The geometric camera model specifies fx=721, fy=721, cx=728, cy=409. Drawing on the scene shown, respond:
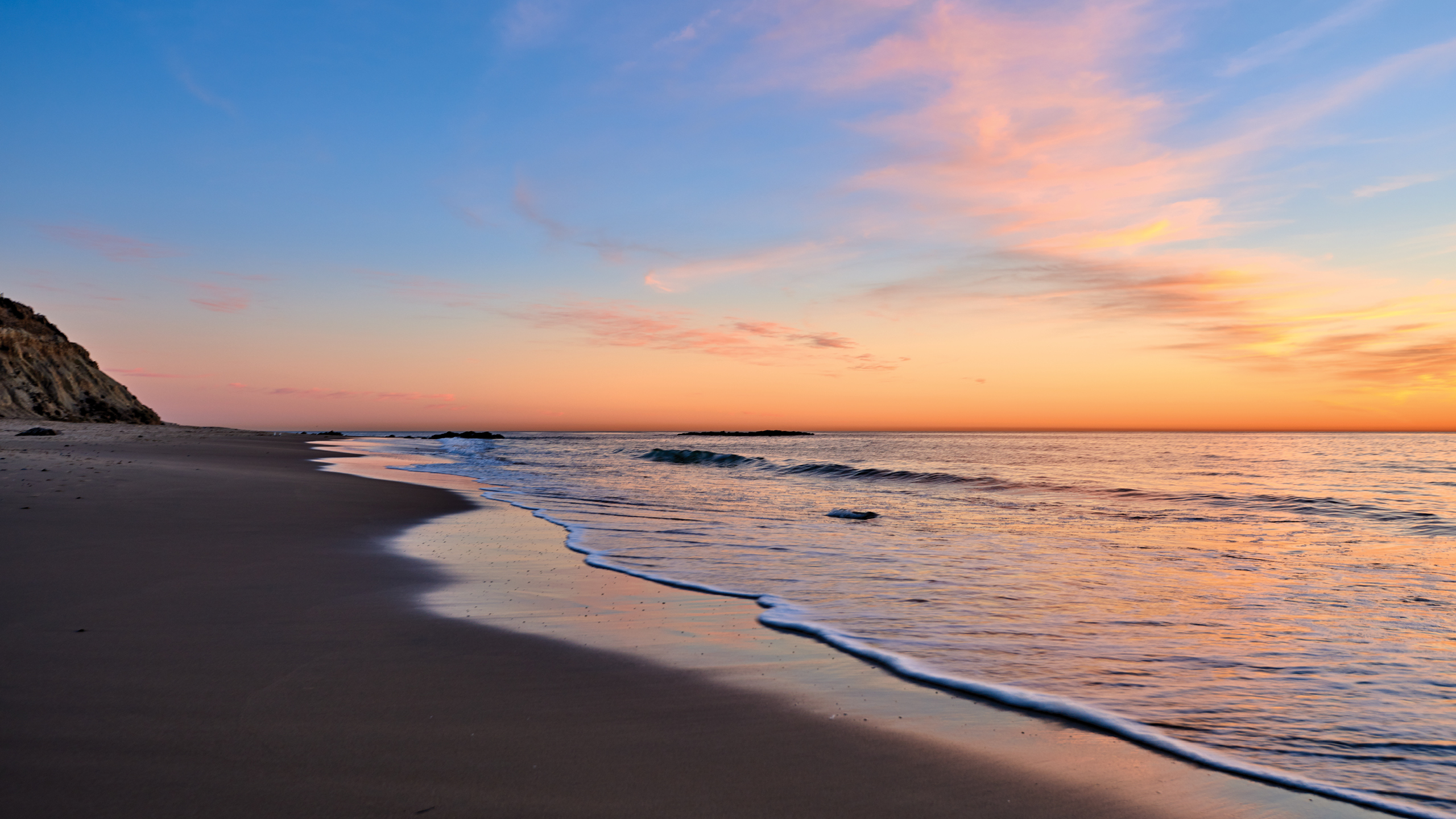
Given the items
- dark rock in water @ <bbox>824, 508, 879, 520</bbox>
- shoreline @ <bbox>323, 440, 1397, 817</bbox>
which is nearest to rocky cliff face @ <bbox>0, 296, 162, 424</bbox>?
dark rock in water @ <bbox>824, 508, 879, 520</bbox>

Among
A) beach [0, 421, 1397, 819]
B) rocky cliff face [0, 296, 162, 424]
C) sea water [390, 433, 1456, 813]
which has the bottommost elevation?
sea water [390, 433, 1456, 813]

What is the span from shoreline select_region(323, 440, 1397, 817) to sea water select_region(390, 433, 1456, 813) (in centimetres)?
18

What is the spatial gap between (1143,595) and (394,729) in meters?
6.81

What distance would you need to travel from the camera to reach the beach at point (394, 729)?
8.89ft

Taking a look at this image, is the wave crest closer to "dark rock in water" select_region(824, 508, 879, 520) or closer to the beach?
"dark rock in water" select_region(824, 508, 879, 520)

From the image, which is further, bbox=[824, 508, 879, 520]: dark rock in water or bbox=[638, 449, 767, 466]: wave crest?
bbox=[638, 449, 767, 466]: wave crest

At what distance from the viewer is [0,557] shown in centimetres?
631

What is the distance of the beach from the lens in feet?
8.89

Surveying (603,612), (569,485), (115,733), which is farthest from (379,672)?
(569,485)

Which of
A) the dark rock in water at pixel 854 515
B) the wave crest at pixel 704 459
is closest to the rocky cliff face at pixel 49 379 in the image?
the wave crest at pixel 704 459

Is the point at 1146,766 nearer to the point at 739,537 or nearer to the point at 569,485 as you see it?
the point at 739,537

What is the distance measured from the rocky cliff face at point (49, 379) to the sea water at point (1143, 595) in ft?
172

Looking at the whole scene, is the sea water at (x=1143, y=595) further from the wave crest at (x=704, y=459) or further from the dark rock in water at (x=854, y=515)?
the wave crest at (x=704, y=459)

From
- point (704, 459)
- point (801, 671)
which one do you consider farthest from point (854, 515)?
point (704, 459)
